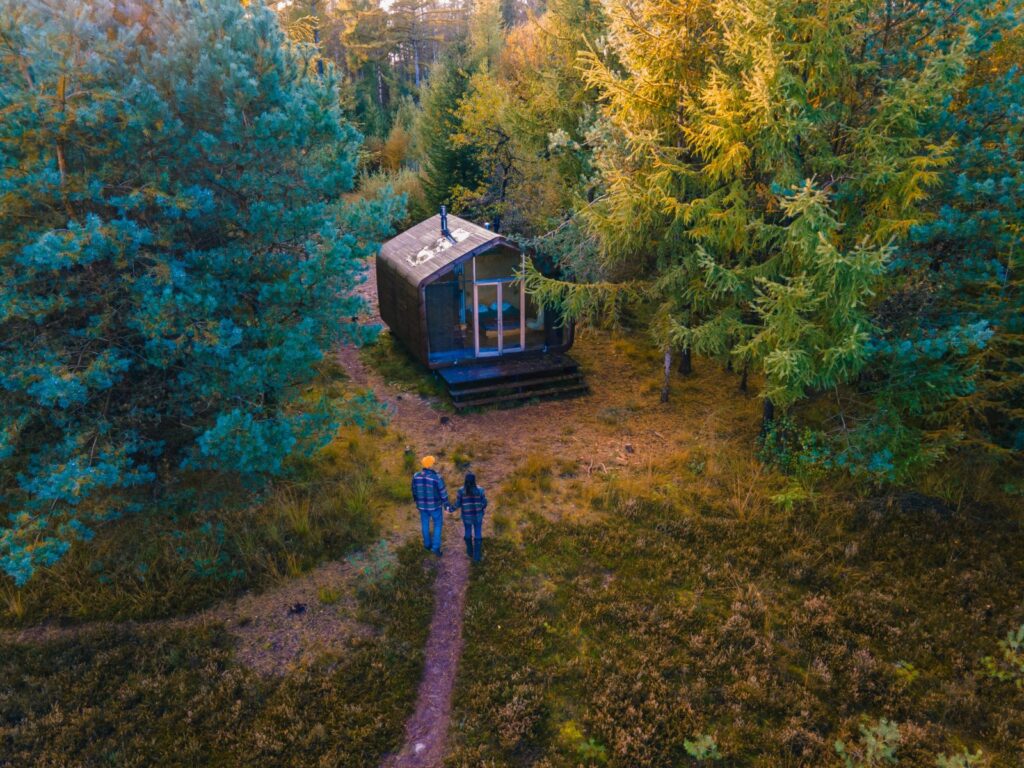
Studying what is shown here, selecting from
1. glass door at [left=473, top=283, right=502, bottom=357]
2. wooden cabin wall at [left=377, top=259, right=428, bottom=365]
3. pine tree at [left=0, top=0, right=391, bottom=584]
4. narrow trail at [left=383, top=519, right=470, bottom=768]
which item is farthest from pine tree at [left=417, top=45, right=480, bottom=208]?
narrow trail at [left=383, top=519, right=470, bottom=768]

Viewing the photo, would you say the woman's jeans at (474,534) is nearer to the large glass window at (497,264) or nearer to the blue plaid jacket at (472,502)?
the blue plaid jacket at (472,502)

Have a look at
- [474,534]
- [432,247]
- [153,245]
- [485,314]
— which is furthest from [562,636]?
[432,247]

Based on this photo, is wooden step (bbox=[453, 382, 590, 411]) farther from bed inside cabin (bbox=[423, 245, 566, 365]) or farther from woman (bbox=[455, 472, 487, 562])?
woman (bbox=[455, 472, 487, 562])

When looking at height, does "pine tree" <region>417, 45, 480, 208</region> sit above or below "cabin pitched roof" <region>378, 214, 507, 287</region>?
above

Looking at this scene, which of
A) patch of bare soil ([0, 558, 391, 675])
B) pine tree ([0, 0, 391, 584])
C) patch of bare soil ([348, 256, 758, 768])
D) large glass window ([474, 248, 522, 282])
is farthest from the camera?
large glass window ([474, 248, 522, 282])

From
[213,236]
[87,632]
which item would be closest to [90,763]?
[87,632]

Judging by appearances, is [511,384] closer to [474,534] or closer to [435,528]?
[435,528]
